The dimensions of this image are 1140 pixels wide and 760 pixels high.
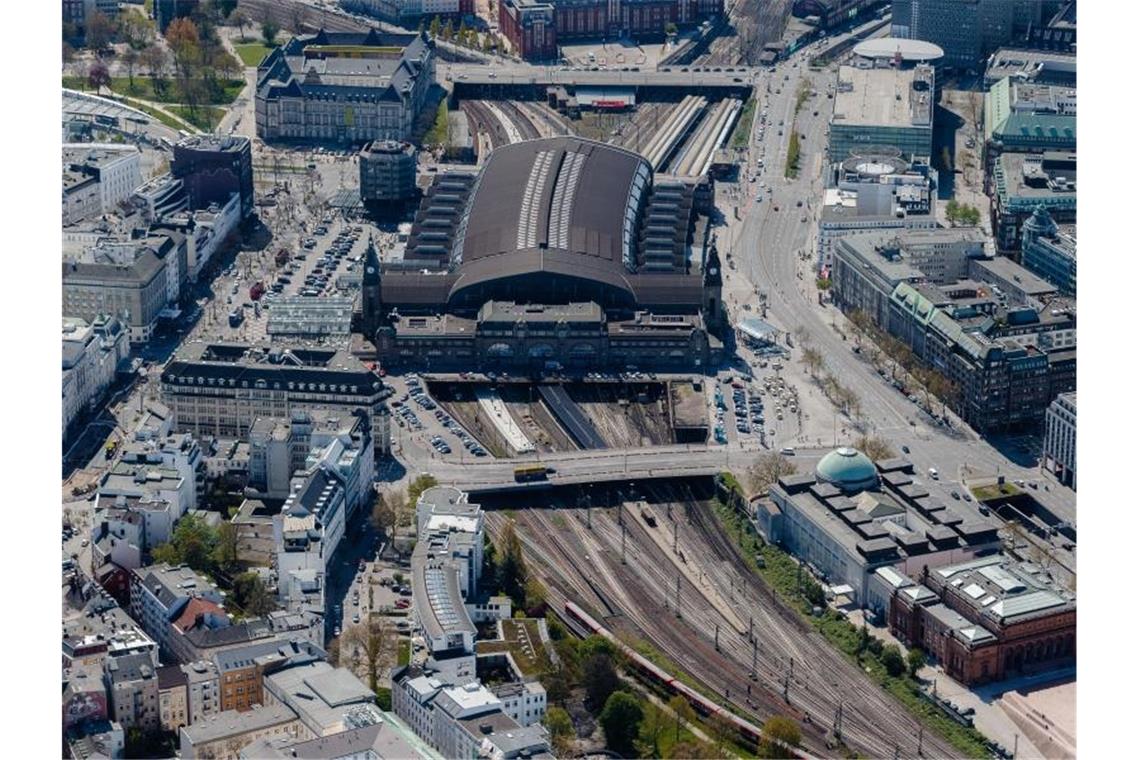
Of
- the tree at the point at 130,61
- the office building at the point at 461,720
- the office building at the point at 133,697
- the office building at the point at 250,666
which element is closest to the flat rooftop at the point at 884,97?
the tree at the point at 130,61

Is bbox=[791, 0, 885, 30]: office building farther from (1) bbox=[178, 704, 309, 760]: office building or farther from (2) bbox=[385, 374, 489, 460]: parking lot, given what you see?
(1) bbox=[178, 704, 309, 760]: office building

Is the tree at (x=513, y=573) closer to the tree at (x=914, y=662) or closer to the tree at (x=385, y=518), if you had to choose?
the tree at (x=385, y=518)

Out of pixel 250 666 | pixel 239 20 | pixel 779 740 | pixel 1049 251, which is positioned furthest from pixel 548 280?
pixel 239 20

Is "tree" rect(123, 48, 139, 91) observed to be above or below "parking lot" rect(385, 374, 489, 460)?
above

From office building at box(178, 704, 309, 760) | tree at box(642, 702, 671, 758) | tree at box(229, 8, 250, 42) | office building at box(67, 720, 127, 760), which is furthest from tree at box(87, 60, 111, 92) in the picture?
tree at box(642, 702, 671, 758)

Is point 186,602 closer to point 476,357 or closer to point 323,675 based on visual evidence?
point 323,675

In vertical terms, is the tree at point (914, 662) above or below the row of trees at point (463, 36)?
below

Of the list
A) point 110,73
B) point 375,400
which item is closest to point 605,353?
point 375,400
